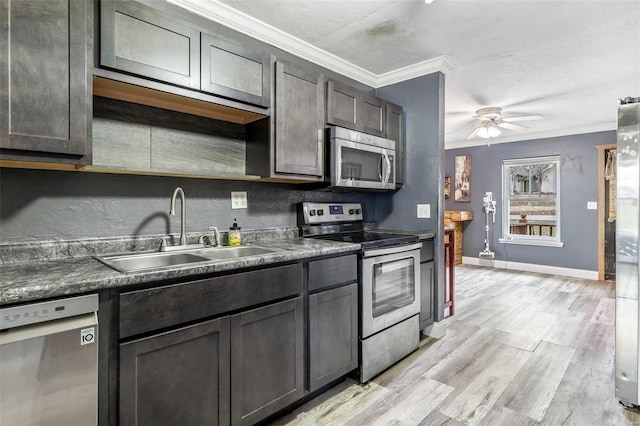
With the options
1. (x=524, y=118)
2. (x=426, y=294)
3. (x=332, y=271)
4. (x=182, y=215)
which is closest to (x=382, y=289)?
(x=332, y=271)

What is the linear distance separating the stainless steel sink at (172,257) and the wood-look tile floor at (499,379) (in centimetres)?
99

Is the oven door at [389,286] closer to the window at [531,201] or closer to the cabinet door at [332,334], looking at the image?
the cabinet door at [332,334]

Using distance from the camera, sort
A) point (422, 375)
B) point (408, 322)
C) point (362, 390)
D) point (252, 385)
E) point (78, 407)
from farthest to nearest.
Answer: point (408, 322)
point (422, 375)
point (362, 390)
point (252, 385)
point (78, 407)

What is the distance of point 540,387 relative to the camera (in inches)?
86.7

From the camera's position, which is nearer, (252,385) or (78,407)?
(78,407)

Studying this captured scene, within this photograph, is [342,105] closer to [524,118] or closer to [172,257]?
[172,257]

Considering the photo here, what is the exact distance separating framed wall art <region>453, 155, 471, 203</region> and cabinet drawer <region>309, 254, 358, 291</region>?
5192 millimetres

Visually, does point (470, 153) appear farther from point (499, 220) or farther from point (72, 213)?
point (72, 213)

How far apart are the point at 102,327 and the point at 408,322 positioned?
81.4 inches

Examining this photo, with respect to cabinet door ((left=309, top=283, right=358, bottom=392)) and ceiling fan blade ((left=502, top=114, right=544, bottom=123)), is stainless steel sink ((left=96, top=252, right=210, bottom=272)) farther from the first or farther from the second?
ceiling fan blade ((left=502, top=114, right=544, bottom=123))

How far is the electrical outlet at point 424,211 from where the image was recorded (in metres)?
3.06

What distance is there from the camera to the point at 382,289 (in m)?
2.37

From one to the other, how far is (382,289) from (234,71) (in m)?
1.71

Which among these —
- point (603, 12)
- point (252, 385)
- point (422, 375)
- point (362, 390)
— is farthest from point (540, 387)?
point (603, 12)
